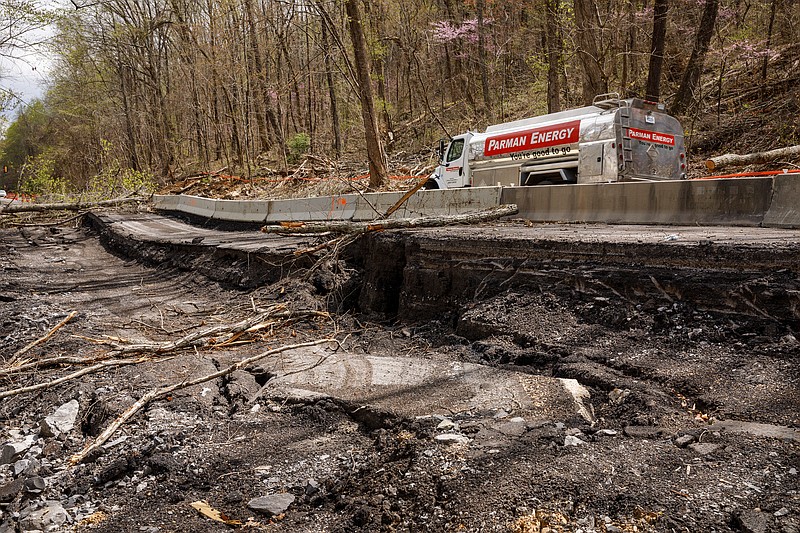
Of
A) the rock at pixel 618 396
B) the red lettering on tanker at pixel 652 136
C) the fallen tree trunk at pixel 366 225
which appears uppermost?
the red lettering on tanker at pixel 652 136

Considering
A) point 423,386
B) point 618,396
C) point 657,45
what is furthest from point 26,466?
point 657,45

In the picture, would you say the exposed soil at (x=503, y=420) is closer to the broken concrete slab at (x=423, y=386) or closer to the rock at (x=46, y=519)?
the rock at (x=46, y=519)

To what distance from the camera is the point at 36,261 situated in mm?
13969

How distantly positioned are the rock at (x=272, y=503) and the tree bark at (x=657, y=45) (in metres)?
16.2

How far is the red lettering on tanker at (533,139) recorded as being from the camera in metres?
12.7

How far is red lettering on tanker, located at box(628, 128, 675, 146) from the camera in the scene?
12250 mm

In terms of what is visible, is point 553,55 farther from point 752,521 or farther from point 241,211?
point 752,521

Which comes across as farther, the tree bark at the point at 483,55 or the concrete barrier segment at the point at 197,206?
the tree bark at the point at 483,55

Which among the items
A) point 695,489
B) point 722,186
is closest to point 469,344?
point 695,489

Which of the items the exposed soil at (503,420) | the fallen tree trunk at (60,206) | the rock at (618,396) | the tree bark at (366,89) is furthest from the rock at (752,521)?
the fallen tree trunk at (60,206)

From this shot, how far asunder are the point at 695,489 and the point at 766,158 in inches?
533

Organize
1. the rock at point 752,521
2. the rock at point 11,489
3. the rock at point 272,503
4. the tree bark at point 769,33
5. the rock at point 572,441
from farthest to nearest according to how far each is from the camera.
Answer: the tree bark at point 769,33, the rock at point 11,489, the rock at point 572,441, the rock at point 272,503, the rock at point 752,521

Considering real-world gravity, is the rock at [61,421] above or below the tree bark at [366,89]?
below

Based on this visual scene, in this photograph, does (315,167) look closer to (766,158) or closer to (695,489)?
(766,158)
